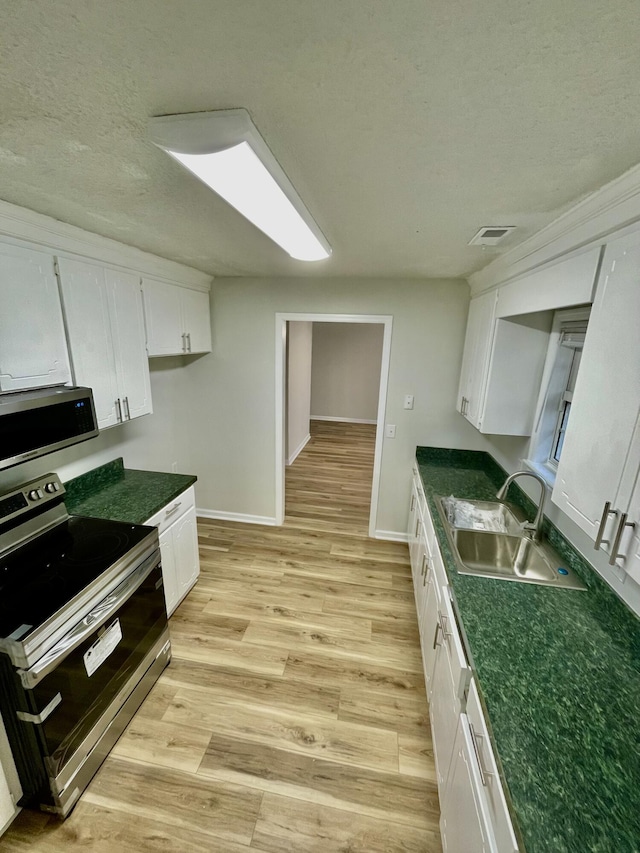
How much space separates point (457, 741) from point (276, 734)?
98 centimetres

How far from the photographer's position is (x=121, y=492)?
2291mm

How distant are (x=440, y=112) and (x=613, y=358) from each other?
850 millimetres

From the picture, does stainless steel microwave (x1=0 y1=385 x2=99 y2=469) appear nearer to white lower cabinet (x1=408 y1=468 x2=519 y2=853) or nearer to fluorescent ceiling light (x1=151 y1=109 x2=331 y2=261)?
fluorescent ceiling light (x1=151 y1=109 x2=331 y2=261)

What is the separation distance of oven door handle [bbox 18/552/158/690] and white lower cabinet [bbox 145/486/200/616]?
1.28 feet

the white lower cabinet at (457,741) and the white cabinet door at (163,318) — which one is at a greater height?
the white cabinet door at (163,318)

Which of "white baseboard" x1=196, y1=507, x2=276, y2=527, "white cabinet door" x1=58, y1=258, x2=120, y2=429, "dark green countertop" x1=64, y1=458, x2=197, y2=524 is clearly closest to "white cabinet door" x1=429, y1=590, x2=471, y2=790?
"dark green countertop" x1=64, y1=458, x2=197, y2=524

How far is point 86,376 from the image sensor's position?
1815 millimetres

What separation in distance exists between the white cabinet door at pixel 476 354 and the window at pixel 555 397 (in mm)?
336

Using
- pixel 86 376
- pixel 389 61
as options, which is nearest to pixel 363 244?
pixel 389 61

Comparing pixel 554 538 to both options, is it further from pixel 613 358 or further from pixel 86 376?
pixel 86 376

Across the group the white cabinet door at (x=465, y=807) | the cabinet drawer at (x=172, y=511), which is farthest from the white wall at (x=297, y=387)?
the white cabinet door at (x=465, y=807)

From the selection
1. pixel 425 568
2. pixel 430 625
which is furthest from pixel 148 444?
pixel 430 625

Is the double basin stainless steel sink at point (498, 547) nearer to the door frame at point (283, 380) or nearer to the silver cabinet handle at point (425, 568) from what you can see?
the silver cabinet handle at point (425, 568)

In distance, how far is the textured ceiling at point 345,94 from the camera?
0.54m
